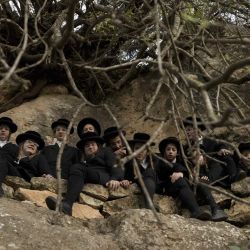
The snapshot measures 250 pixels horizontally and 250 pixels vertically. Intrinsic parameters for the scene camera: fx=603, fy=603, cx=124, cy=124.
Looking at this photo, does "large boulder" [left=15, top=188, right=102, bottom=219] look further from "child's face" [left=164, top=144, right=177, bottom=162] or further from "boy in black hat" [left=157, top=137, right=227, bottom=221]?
"child's face" [left=164, top=144, right=177, bottom=162]

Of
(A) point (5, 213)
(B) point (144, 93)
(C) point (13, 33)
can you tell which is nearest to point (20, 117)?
(C) point (13, 33)

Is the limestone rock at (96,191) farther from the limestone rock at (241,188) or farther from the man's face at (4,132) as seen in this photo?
the limestone rock at (241,188)

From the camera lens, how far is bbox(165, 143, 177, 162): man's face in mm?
7996

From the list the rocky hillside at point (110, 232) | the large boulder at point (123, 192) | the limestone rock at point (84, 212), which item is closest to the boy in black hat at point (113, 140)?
the large boulder at point (123, 192)

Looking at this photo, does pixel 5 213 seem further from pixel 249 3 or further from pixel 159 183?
pixel 249 3

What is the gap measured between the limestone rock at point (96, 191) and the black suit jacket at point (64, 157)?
41 cm

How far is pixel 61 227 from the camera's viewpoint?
6.11 meters

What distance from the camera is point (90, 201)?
739cm

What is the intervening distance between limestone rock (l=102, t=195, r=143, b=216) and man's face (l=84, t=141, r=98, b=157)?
2.61 ft

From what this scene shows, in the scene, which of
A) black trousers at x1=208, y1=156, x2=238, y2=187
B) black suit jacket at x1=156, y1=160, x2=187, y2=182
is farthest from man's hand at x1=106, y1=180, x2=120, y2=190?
black trousers at x1=208, y1=156, x2=238, y2=187

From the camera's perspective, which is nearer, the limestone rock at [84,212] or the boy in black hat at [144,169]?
the limestone rock at [84,212]

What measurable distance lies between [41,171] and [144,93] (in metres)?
4.02

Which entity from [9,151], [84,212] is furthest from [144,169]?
[9,151]

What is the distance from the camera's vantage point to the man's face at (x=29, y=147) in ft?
27.1
